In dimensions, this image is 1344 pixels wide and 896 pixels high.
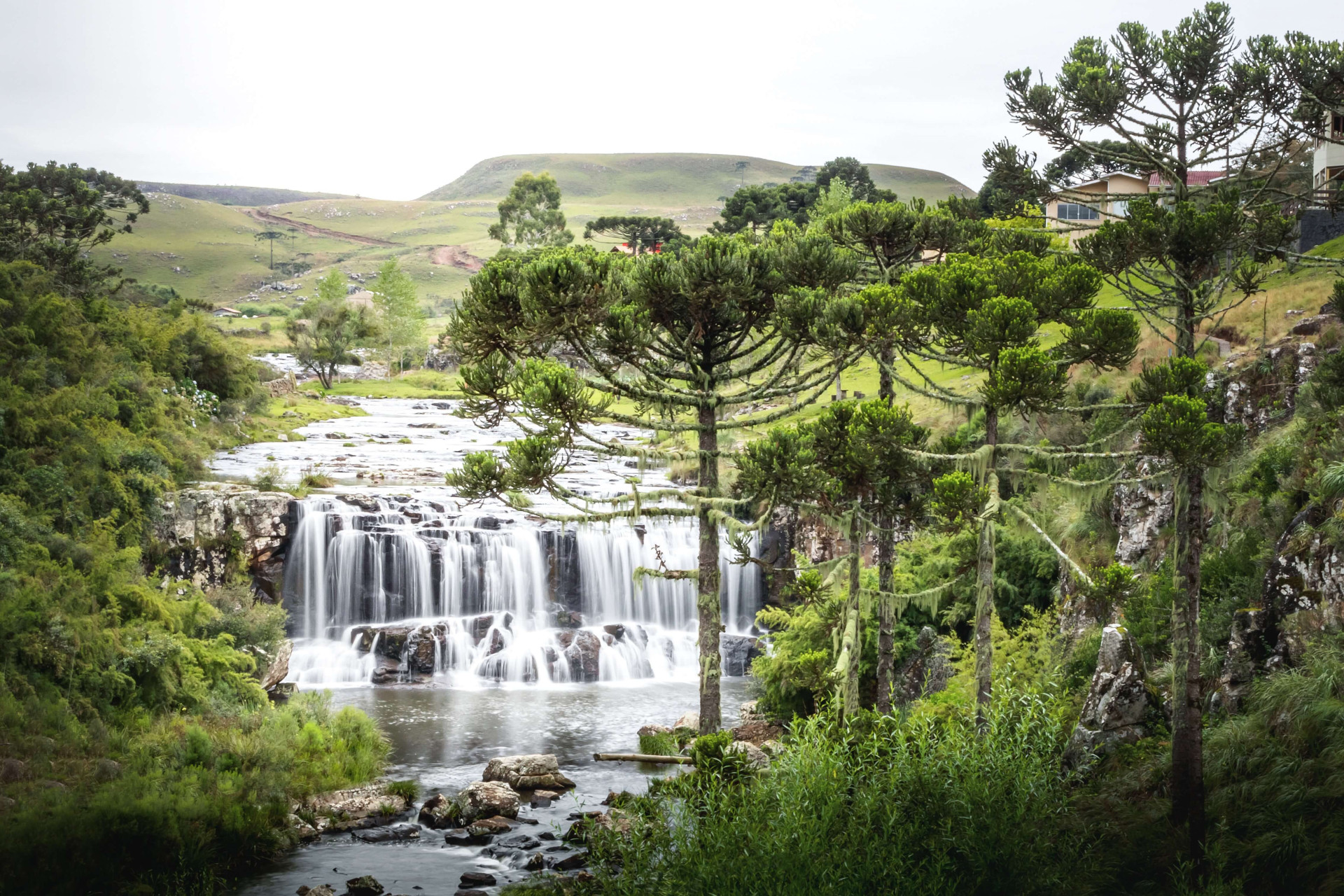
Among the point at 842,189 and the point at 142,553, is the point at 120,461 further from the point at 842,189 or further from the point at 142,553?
the point at 842,189

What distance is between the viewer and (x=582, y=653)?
29266 mm

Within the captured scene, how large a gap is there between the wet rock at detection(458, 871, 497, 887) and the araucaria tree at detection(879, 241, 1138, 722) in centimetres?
810

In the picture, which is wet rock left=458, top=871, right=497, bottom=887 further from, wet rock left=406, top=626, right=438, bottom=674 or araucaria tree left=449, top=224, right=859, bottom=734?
wet rock left=406, top=626, right=438, bottom=674

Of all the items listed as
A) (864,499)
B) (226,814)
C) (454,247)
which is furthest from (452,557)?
(454,247)

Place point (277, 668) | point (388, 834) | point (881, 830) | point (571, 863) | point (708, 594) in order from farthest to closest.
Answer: point (277, 668) → point (388, 834) → point (708, 594) → point (571, 863) → point (881, 830)

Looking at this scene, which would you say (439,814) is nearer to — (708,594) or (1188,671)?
(708,594)

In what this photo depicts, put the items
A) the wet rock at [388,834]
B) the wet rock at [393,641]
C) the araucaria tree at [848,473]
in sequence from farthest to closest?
1. the wet rock at [393,641]
2. the wet rock at [388,834]
3. the araucaria tree at [848,473]

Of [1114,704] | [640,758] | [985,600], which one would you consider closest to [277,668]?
[640,758]

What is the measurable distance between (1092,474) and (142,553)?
25014 millimetres

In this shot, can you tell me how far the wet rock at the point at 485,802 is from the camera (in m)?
18.7

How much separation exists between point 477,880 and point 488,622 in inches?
579

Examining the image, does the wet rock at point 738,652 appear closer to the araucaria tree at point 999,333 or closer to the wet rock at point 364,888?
the araucaria tree at point 999,333

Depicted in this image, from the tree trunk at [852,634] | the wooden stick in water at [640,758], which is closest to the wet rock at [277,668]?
the wooden stick in water at [640,758]

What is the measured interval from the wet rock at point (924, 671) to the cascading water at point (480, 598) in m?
8.91
